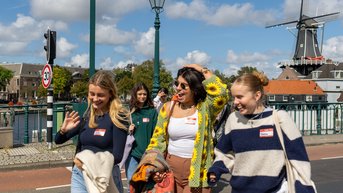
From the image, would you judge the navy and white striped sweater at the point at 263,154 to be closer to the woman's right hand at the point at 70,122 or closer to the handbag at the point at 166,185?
the handbag at the point at 166,185

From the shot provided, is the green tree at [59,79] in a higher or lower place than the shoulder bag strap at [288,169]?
higher

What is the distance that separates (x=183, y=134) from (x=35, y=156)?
25.4 ft

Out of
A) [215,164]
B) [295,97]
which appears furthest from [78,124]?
[295,97]

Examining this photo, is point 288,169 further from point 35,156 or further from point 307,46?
point 307,46

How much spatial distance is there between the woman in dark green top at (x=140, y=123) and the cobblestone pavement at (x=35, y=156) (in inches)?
177

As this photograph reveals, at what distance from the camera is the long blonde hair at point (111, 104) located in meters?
3.46

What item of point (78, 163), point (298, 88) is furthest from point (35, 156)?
point (298, 88)

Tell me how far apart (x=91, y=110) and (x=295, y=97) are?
2845 inches

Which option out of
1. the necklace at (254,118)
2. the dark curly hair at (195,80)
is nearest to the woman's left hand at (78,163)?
the dark curly hair at (195,80)

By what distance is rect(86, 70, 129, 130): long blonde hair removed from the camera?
3455mm

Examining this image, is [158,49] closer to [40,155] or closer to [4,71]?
[40,155]

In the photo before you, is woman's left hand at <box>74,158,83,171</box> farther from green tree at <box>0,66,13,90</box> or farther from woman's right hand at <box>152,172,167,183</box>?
green tree at <box>0,66,13,90</box>

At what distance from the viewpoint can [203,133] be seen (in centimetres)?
359

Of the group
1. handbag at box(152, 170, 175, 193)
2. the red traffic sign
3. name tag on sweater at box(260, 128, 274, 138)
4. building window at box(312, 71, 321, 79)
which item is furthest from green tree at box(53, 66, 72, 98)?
name tag on sweater at box(260, 128, 274, 138)
